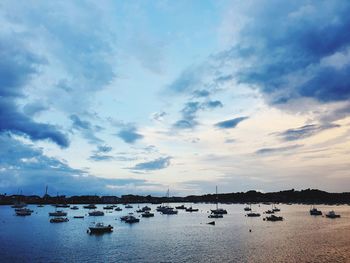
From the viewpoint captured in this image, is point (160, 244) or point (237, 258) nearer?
point (237, 258)

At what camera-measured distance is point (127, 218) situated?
486 feet

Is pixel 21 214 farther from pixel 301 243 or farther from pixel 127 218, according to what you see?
pixel 301 243

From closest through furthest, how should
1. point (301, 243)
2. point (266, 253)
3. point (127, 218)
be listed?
point (266, 253) → point (301, 243) → point (127, 218)

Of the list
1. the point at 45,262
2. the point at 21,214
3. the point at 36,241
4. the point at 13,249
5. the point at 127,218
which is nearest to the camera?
the point at 45,262

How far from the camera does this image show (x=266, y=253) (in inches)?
2699

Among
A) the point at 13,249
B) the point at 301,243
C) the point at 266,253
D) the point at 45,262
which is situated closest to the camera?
the point at 45,262

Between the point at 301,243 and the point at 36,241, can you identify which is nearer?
the point at 301,243

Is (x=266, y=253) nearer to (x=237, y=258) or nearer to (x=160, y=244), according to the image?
(x=237, y=258)

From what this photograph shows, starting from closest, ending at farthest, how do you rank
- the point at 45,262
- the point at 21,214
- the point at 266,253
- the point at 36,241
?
the point at 45,262 < the point at 266,253 < the point at 36,241 < the point at 21,214

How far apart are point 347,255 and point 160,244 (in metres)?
41.2

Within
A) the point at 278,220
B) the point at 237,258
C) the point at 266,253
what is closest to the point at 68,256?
the point at 237,258

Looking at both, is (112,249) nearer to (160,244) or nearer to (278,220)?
(160,244)

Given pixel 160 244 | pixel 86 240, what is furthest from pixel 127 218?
pixel 160 244

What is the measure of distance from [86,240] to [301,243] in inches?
2185
